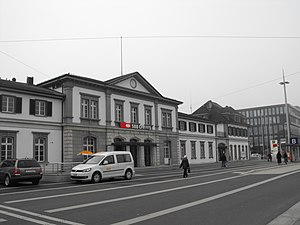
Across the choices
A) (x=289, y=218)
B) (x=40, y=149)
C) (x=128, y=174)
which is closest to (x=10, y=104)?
(x=40, y=149)

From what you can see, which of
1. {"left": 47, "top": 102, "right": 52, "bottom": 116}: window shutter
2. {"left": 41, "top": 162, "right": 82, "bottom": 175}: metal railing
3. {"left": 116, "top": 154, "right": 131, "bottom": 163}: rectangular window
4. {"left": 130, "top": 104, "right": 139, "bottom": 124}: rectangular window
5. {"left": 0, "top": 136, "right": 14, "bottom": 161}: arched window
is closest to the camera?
{"left": 116, "top": 154, "right": 131, "bottom": 163}: rectangular window

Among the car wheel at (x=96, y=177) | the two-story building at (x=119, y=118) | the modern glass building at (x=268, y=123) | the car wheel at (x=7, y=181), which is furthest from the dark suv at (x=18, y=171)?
the modern glass building at (x=268, y=123)

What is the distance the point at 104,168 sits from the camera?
69.8 feet

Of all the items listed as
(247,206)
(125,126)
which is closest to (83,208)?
(247,206)

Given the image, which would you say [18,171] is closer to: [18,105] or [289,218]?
[18,105]

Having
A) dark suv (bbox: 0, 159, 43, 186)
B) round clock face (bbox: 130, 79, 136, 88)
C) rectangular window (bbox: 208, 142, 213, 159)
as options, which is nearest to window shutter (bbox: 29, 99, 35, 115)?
dark suv (bbox: 0, 159, 43, 186)

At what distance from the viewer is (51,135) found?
3016 cm

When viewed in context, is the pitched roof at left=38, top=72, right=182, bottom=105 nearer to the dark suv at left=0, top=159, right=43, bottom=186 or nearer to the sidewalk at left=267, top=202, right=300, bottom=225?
the dark suv at left=0, top=159, right=43, bottom=186

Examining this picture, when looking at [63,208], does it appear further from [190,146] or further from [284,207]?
[190,146]

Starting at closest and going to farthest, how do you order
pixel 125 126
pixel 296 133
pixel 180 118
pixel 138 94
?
pixel 125 126 < pixel 138 94 < pixel 180 118 < pixel 296 133

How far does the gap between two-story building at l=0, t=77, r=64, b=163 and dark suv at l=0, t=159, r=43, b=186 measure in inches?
267

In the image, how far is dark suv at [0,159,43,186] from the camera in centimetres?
1939

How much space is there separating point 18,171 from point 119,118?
718 inches

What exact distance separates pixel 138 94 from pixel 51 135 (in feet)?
41.4
